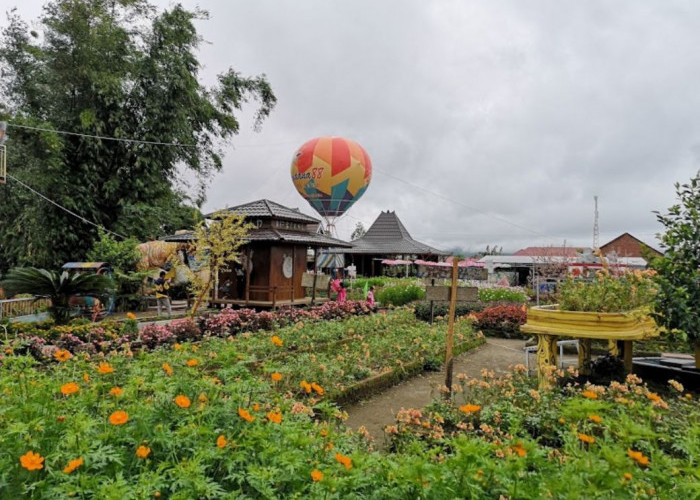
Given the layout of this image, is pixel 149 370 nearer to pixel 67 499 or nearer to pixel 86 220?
pixel 67 499

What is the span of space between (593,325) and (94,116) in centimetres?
2028

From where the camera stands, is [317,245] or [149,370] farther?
[317,245]

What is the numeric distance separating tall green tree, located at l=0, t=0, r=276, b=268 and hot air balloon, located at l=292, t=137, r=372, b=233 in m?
7.22

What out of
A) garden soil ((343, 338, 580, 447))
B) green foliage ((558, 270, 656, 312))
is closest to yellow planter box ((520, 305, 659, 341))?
green foliage ((558, 270, 656, 312))

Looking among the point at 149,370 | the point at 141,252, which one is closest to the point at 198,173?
the point at 141,252

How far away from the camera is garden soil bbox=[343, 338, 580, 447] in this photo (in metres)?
5.68

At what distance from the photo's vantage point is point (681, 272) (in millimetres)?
5523

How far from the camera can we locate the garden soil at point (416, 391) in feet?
18.6

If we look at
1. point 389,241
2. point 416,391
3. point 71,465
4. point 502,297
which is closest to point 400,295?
point 502,297

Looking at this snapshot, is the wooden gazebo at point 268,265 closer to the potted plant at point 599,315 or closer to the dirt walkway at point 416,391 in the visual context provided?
the dirt walkway at point 416,391

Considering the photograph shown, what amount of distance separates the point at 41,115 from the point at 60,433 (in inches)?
901

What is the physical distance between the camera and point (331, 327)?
1035 centimetres

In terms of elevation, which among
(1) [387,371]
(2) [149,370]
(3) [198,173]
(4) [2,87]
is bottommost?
(1) [387,371]

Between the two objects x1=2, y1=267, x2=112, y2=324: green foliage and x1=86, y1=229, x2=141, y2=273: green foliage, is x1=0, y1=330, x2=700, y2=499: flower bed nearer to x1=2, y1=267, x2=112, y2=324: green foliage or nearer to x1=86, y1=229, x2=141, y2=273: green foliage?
x1=2, y1=267, x2=112, y2=324: green foliage
